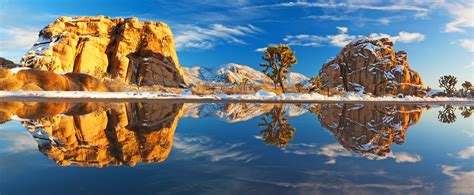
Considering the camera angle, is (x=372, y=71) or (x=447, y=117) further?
(x=372, y=71)

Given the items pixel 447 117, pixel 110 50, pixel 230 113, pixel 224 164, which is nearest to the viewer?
pixel 224 164

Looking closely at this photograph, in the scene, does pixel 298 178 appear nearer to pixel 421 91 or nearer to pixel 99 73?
pixel 99 73

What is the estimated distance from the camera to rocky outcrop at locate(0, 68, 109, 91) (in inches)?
1358

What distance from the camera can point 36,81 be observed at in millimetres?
37750

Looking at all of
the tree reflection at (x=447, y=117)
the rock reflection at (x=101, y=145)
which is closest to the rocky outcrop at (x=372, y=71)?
the tree reflection at (x=447, y=117)

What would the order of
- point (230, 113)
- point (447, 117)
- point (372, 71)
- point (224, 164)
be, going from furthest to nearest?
point (372, 71) → point (447, 117) → point (230, 113) → point (224, 164)

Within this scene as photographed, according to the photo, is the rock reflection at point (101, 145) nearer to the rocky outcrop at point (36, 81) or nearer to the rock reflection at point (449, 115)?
the rock reflection at point (449, 115)

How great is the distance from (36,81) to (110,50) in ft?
162

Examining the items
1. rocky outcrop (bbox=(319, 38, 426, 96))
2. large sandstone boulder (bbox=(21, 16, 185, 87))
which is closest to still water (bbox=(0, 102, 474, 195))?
large sandstone boulder (bbox=(21, 16, 185, 87))

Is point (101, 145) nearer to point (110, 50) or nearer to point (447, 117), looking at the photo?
point (447, 117)

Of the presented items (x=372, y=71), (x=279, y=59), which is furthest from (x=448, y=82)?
(x=279, y=59)

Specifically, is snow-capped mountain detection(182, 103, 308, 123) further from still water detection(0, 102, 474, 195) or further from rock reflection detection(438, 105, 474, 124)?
rock reflection detection(438, 105, 474, 124)

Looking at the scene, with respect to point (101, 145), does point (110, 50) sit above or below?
above

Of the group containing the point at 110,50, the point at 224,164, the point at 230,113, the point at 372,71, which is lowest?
the point at 224,164
